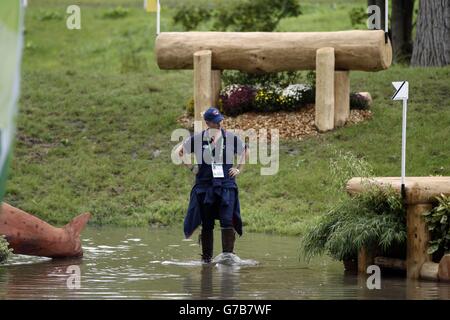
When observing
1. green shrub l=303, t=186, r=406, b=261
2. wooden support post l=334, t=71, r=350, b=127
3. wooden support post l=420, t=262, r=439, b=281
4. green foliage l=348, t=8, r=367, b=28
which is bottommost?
wooden support post l=420, t=262, r=439, b=281

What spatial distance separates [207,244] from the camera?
10625 millimetres

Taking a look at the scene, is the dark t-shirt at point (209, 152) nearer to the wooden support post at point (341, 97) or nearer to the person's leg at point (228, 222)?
the person's leg at point (228, 222)

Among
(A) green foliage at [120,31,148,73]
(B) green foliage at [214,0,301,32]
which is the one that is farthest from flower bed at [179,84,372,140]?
(B) green foliage at [214,0,301,32]

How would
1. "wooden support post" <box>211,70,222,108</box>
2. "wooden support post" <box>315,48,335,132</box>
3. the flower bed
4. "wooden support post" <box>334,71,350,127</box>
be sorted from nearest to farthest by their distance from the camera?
1. "wooden support post" <box>315,48,335,132</box>
2. "wooden support post" <box>334,71,350,127</box>
3. the flower bed
4. "wooden support post" <box>211,70,222,108</box>

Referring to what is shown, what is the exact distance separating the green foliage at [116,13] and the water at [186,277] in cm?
2323

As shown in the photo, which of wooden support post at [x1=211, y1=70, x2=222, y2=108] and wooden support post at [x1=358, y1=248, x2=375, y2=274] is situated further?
wooden support post at [x1=211, y1=70, x2=222, y2=108]

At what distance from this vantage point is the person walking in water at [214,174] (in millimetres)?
10453

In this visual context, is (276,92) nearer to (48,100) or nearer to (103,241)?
(48,100)

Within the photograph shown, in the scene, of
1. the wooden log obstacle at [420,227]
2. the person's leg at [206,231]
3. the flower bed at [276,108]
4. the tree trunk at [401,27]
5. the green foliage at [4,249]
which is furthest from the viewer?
the tree trunk at [401,27]

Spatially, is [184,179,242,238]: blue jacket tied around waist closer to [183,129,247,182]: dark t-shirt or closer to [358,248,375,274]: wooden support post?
[183,129,247,182]: dark t-shirt

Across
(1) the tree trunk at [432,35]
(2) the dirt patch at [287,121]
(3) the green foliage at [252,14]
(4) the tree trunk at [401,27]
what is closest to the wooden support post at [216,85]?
(2) the dirt patch at [287,121]

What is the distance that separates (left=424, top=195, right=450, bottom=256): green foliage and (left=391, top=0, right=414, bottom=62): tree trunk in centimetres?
1582

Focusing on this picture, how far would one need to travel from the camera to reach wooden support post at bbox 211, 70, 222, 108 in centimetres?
1888

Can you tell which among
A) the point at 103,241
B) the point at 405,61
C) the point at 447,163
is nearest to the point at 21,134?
the point at 103,241
